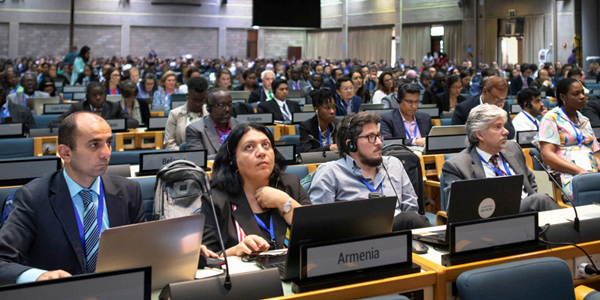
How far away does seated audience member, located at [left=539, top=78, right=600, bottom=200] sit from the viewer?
13.2 ft

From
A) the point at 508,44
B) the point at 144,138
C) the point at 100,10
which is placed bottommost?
the point at 144,138

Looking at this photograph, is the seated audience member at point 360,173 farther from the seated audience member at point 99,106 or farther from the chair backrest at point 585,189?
the seated audience member at point 99,106

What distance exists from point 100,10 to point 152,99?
70.9 feet

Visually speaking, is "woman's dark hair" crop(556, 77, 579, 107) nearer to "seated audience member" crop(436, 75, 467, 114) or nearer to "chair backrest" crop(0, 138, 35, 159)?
"seated audience member" crop(436, 75, 467, 114)

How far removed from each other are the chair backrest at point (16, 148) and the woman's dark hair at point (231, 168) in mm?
3049

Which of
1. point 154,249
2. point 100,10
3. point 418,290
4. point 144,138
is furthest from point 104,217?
point 100,10

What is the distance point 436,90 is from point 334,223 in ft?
23.4

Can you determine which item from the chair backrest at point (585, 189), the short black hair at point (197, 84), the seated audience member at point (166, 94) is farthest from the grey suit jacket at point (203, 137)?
the seated audience member at point (166, 94)

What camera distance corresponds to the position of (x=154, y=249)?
1.54 m

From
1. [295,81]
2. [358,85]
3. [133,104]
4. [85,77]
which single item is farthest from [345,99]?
[85,77]

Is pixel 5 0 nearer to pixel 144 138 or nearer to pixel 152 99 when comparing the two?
pixel 152 99

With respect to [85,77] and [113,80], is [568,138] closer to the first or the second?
[113,80]

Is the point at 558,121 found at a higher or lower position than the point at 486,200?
higher

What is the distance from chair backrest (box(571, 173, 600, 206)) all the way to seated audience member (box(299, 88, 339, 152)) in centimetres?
205
